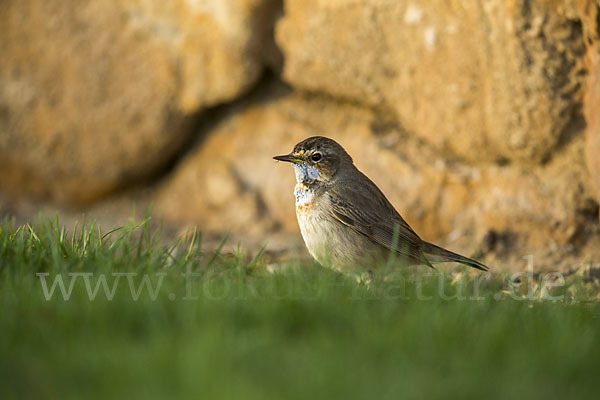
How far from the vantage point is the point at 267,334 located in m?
4.03

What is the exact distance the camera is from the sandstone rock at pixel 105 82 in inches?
380

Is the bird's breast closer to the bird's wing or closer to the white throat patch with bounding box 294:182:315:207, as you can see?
the white throat patch with bounding box 294:182:315:207

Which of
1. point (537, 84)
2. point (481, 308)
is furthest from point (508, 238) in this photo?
point (481, 308)

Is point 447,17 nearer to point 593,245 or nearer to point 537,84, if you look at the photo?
point 537,84

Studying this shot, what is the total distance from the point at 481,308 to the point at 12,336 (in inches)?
102

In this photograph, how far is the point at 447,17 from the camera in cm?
827

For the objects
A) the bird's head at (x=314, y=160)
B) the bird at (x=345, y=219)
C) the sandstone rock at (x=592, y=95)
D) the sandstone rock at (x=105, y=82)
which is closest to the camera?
the bird at (x=345, y=219)

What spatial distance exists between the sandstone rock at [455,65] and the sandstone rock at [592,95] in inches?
6.1

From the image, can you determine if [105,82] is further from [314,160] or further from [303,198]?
[303,198]

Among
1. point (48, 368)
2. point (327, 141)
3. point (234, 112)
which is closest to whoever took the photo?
point (48, 368)

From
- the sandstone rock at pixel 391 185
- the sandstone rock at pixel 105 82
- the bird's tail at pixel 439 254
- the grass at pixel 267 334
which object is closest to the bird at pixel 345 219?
the bird's tail at pixel 439 254

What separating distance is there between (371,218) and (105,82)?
4.72 metres

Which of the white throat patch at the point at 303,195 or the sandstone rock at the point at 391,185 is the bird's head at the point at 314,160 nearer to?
the white throat patch at the point at 303,195

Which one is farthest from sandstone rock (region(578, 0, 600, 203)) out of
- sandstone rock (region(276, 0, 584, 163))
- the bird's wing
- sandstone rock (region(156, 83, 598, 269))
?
the bird's wing
